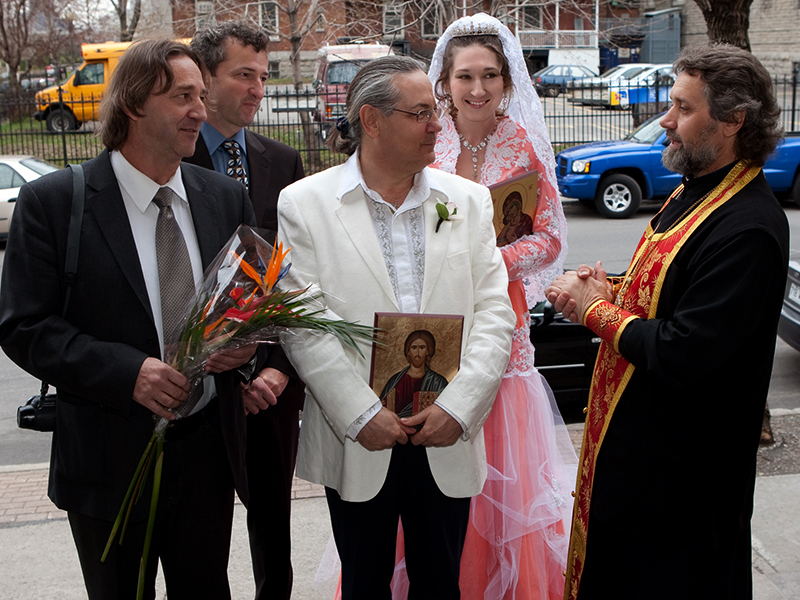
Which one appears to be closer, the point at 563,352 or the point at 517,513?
the point at 517,513

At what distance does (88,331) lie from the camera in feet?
7.43

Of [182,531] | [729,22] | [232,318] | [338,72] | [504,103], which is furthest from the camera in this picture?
[338,72]

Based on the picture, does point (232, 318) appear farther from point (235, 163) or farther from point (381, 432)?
point (235, 163)

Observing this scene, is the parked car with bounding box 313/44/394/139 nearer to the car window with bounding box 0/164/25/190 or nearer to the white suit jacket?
the car window with bounding box 0/164/25/190

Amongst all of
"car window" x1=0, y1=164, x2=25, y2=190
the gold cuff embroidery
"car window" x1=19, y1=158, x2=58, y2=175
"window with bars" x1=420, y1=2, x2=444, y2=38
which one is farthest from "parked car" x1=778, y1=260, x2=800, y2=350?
"car window" x1=0, y1=164, x2=25, y2=190

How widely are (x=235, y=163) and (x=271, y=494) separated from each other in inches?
51.4

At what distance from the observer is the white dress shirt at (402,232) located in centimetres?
246

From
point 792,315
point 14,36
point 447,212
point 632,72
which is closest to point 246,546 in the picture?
point 447,212

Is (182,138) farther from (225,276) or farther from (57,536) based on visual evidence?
(57,536)

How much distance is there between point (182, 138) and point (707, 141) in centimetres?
157

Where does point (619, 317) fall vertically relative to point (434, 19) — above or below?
below

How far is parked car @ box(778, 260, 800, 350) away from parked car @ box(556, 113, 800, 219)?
6612 mm

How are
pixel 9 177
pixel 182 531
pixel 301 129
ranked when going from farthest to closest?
1. pixel 301 129
2. pixel 9 177
3. pixel 182 531

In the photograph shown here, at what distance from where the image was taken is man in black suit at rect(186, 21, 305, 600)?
2.99 meters
